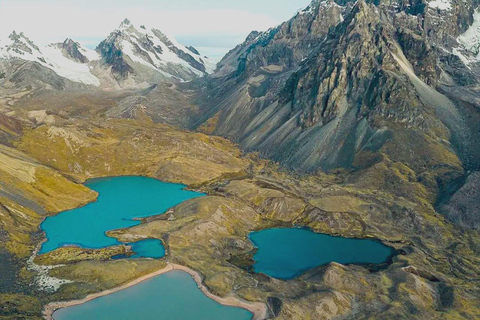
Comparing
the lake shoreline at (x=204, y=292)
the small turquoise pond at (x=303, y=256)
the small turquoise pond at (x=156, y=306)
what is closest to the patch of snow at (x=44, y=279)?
the lake shoreline at (x=204, y=292)

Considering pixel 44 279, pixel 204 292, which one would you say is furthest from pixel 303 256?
pixel 44 279

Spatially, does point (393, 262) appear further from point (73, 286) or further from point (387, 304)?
point (73, 286)

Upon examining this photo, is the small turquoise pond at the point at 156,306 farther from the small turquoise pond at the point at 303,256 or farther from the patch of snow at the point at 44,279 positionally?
the small turquoise pond at the point at 303,256

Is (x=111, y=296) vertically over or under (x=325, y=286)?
under

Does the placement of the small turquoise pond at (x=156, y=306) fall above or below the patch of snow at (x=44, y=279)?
above

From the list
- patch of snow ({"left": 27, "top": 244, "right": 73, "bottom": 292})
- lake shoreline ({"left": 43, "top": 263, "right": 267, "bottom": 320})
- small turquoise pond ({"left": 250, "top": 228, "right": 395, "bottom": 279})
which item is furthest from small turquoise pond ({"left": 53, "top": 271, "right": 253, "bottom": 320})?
small turquoise pond ({"left": 250, "top": 228, "right": 395, "bottom": 279})

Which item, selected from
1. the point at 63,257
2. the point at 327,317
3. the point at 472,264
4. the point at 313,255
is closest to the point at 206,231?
the point at 313,255

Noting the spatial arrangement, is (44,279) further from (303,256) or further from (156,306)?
(303,256)

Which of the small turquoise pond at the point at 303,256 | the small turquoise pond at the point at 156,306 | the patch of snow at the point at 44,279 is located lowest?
the patch of snow at the point at 44,279

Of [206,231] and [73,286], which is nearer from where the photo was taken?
[73,286]
